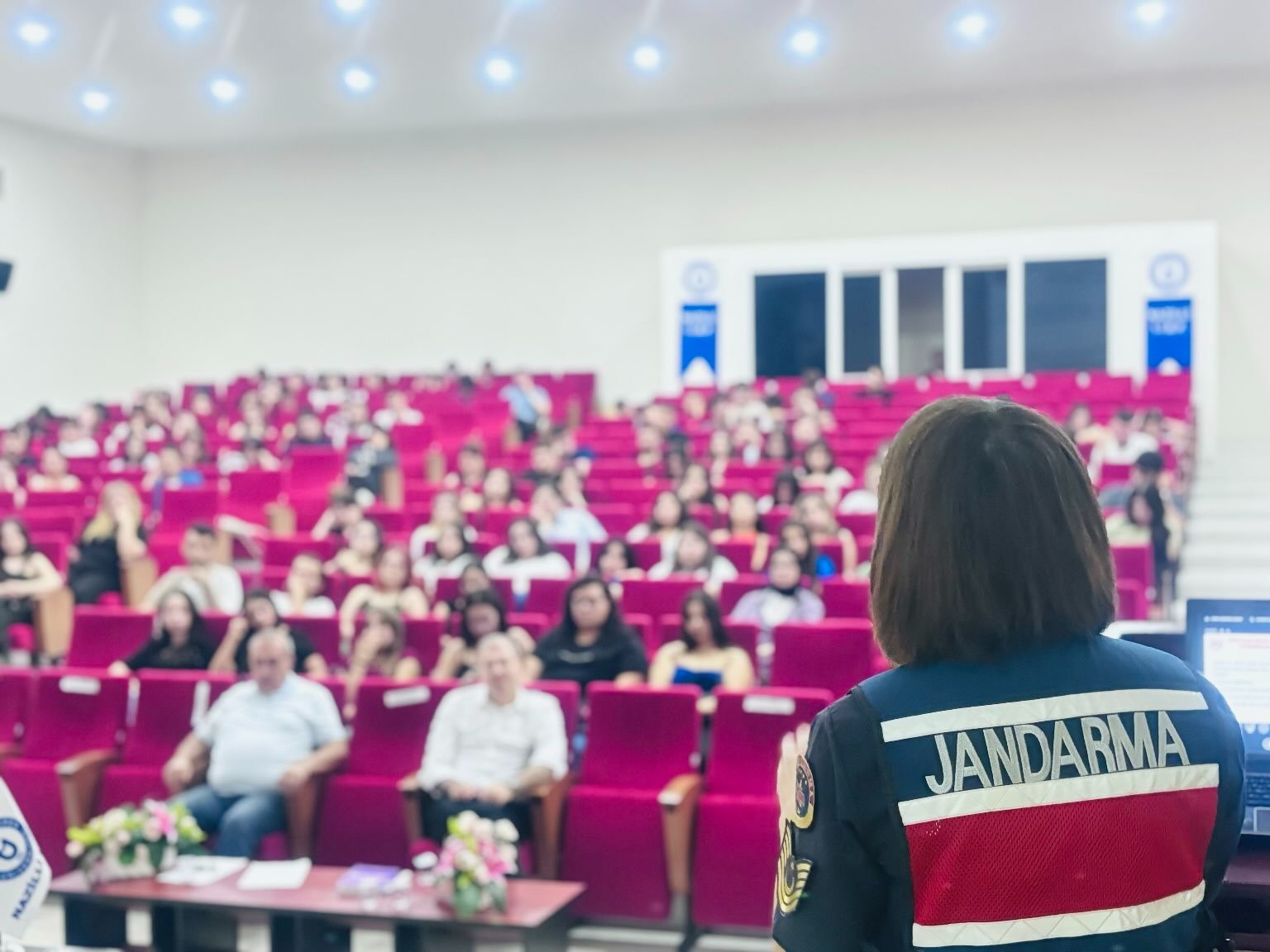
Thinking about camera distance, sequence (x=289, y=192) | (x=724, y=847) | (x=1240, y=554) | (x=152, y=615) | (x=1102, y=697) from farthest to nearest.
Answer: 1. (x=289, y=192)
2. (x=1240, y=554)
3. (x=152, y=615)
4. (x=724, y=847)
5. (x=1102, y=697)

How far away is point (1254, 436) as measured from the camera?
1382 centimetres

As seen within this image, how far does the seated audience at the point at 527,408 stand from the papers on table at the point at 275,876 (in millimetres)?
8106

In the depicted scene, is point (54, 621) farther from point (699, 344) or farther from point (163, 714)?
point (699, 344)

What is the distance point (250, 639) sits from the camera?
227 inches

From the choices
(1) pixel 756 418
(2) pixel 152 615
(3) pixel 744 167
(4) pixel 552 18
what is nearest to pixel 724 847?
(2) pixel 152 615

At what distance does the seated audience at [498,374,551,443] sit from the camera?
12414mm

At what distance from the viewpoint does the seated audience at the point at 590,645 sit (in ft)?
18.3

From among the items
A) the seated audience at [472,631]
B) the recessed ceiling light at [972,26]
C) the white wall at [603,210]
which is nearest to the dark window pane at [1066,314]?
the white wall at [603,210]

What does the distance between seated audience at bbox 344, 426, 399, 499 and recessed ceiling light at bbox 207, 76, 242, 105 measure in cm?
515

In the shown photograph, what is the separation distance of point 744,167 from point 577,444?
5.07m

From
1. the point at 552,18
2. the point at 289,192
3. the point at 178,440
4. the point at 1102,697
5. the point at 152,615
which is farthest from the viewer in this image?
the point at 289,192

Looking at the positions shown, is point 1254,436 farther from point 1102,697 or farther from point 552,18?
point 1102,697

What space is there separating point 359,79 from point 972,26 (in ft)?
19.4

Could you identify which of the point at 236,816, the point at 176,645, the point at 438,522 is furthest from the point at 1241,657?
the point at 438,522
